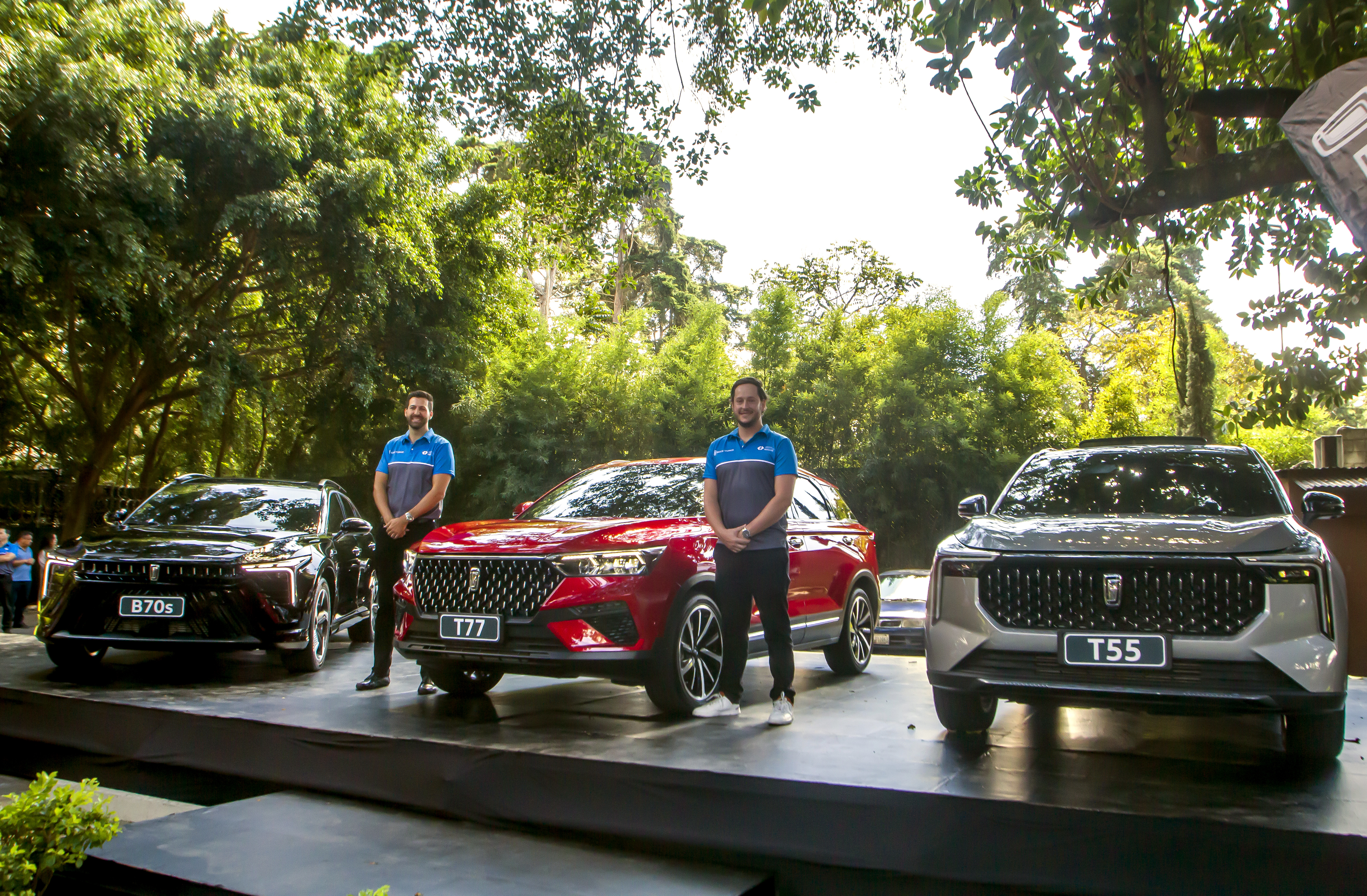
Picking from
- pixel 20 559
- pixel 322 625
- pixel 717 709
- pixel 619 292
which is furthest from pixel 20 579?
pixel 619 292

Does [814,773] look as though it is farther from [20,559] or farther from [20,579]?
[20,559]

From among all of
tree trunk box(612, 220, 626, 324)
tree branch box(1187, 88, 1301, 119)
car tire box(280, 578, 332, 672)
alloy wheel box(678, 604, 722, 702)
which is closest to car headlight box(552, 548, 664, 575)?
alloy wheel box(678, 604, 722, 702)

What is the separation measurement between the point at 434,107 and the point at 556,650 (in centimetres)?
605

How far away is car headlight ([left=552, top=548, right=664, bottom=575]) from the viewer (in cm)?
413

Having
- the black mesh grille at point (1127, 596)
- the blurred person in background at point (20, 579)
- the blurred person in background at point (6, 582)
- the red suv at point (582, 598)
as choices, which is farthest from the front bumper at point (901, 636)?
the blurred person in background at point (20, 579)

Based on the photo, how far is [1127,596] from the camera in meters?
3.36

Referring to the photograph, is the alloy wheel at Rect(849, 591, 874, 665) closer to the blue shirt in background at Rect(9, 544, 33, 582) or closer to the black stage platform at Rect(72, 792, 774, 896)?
the black stage platform at Rect(72, 792, 774, 896)

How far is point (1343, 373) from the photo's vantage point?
791 cm

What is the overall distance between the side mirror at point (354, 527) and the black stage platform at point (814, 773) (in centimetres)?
116

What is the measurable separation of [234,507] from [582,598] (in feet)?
11.4

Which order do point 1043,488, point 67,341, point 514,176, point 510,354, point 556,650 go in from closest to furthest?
point 556,650, point 1043,488, point 514,176, point 67,341, point 510,354

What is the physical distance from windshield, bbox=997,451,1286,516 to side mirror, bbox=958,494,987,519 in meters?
0.09

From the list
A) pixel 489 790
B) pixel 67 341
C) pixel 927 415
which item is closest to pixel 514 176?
pixel 489 790

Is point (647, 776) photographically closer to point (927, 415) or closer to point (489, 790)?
point (489, 790)
